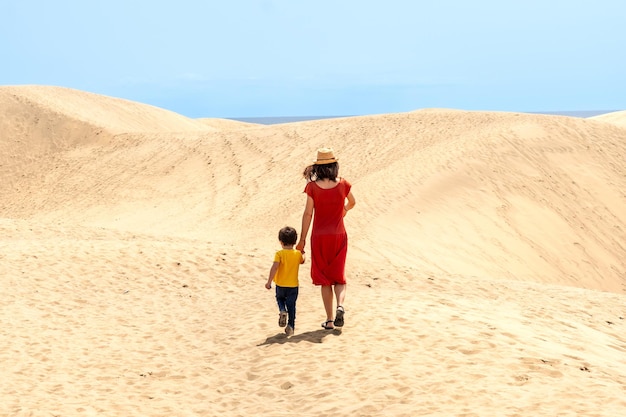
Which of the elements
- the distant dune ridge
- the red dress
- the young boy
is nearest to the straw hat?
the red dress

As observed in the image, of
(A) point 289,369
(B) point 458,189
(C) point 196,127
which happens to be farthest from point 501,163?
(C) point 196,127

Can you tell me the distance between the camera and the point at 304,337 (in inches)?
329

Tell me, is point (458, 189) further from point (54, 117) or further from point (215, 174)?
point (54, 117)

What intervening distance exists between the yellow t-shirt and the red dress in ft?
0.77

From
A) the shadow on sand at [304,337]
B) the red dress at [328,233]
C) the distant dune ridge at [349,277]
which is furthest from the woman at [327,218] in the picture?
the distant dune ridge at [349,277]

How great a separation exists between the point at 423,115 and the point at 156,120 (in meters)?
21.4

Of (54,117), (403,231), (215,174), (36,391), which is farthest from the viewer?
(54,117)

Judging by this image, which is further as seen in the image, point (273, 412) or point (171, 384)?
point (171, 384)

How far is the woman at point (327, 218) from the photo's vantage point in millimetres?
7852

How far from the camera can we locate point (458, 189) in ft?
70.3

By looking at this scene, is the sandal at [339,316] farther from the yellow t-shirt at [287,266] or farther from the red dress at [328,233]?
the yellow t-shirt at [287,266]

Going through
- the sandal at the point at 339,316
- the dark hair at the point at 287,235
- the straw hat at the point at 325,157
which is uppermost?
the straw hat at the point at 325,157

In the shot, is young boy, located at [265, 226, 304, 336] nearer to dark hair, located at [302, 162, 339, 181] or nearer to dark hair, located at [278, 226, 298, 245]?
dark hair, located at [278, 226, 298, 245]

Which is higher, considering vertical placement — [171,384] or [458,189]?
[458,189]
